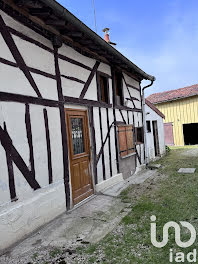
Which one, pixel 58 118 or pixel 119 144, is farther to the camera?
pixel 119 144

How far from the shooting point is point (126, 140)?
649cm

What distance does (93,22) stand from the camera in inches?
271

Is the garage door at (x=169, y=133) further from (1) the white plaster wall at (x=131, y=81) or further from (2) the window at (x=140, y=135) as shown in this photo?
(1) the white plaster wall at (x=131, y=81)

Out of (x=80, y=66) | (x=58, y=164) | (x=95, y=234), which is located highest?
(x=80, y=66)

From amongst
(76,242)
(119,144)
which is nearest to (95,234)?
(76,242)

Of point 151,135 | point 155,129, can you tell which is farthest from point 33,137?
point 155,129

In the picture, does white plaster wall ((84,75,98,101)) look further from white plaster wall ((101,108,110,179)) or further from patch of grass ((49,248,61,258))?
patch of grass ((49,248,61,258))

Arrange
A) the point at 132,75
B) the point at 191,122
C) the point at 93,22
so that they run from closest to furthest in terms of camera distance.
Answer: the point at 93,22
the point at 132,75
the point at 191,122

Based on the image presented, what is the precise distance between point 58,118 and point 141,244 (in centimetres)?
265

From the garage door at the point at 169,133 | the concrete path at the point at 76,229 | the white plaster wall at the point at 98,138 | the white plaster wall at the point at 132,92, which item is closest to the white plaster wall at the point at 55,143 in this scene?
the concrete path at the point at 76,229

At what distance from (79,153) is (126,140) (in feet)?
8.13

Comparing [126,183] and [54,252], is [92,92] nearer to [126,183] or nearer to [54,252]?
[126,183]

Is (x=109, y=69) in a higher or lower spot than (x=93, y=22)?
lower

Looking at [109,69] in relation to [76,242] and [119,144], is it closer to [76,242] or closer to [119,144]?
[119,144]
